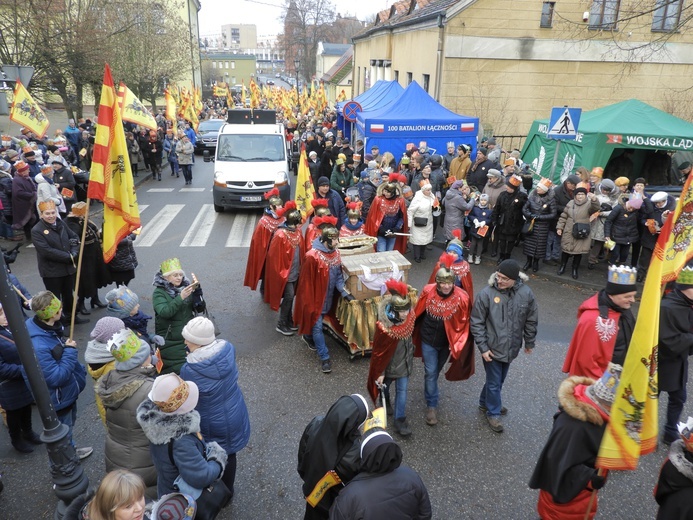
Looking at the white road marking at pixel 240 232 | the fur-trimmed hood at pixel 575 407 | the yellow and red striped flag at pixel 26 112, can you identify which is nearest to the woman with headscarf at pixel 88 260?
the white road marking at pixel 240 232

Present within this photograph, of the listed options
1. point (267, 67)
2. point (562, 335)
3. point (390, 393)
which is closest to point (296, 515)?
point (390, 393)

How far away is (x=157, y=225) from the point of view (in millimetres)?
12781

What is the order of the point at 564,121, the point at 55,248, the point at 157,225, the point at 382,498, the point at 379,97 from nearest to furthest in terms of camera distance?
the point at 382,498 → the point at 55,248 → the point at 564,121 → the point at 157,225 → the point at 379,97

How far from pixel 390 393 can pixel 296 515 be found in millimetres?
1943

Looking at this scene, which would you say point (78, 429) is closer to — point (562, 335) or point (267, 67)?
point (562, 335)

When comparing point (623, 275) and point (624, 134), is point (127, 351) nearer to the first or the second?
point (623, 275)

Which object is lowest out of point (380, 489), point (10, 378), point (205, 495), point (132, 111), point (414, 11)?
point (205, 495)

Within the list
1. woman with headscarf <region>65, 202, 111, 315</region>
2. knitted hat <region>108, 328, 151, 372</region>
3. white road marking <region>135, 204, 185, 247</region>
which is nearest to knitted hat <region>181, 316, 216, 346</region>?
knitted hat <region>108, 328, 151, 372</region>

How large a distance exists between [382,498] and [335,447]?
47cm

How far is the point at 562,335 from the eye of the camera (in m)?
7.31

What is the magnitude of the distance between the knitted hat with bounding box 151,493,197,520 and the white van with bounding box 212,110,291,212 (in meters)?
11.2

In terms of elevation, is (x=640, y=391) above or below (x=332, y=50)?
below

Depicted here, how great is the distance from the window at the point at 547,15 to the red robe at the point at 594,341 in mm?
17265

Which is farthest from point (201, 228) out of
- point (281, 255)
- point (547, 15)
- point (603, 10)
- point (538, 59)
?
point (603, 10)
